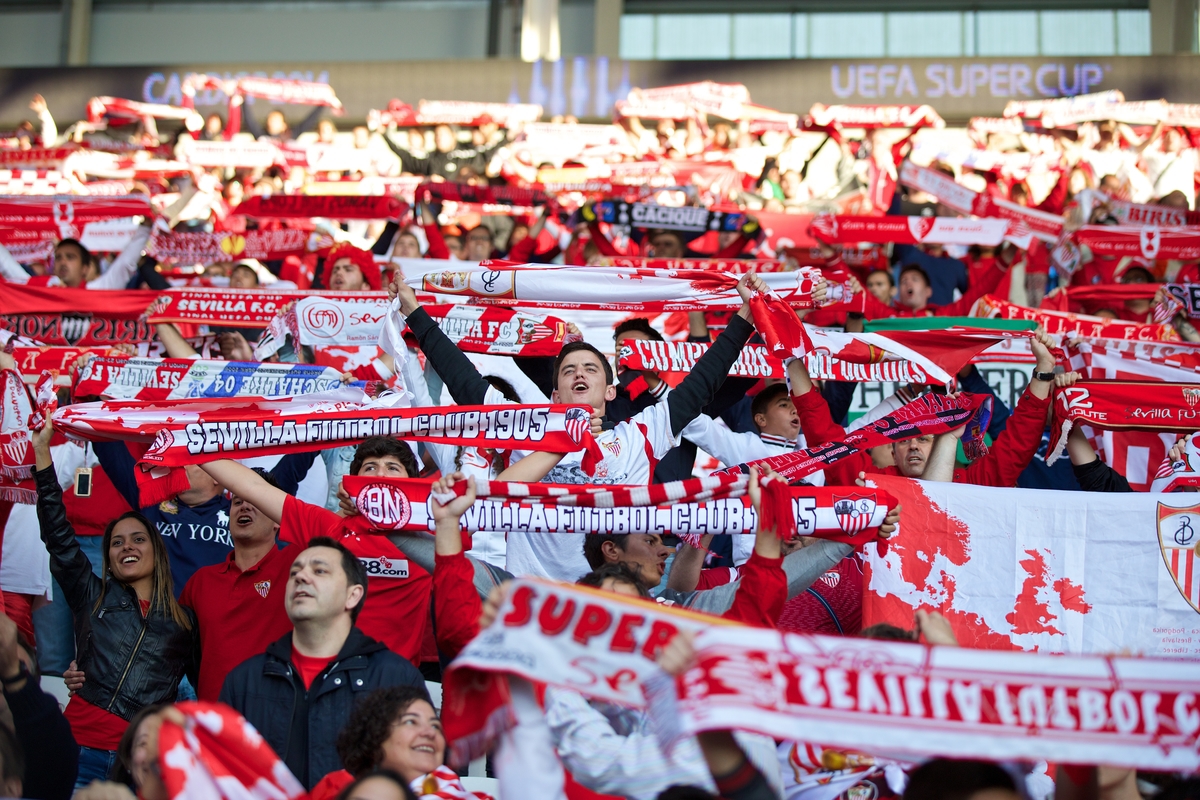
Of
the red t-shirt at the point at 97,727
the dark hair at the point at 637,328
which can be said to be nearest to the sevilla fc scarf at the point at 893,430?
the dark hair at the point at 637,328

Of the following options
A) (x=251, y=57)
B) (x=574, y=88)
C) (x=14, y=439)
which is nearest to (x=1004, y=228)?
(x=14, y=439)

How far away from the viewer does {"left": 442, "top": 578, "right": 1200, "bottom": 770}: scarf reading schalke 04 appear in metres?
2.75

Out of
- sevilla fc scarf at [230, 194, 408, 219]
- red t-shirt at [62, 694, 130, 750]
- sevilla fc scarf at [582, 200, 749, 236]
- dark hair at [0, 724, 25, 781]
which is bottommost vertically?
red t-shirt at [62, 694, 130, 750]

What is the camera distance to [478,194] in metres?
9.90

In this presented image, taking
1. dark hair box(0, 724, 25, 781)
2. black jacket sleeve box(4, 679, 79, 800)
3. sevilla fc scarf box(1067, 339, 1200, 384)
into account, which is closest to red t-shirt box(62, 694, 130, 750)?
black jacket sleeve box(4, 679, 79, 800)

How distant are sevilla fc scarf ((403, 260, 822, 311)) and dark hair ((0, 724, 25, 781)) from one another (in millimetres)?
2989

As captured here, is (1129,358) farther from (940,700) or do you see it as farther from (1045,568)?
(940,700)

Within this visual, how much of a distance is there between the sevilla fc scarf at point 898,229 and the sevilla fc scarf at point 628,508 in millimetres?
5407

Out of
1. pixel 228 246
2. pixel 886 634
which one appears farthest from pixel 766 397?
pixel 228 246

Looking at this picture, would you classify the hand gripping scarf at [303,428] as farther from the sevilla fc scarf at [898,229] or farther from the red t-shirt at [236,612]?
the sevilla fc scarf at [898,229]

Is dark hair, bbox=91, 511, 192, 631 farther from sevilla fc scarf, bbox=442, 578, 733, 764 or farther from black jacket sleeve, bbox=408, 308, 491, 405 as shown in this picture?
sevilla fc scarf, bbox=442, 578, 733, 764

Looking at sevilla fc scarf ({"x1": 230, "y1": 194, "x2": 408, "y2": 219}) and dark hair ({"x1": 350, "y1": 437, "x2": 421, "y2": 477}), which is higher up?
sevilla fc scarf ({"x1": 230, "y1": 194, "x2": 408, "y2": 219})

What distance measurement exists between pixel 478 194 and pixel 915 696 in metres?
7.61

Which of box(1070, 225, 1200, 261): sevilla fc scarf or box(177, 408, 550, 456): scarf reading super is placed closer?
box(177, 408, 550, 456): scarf reading super
